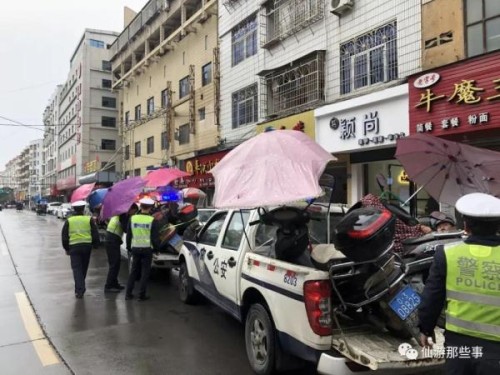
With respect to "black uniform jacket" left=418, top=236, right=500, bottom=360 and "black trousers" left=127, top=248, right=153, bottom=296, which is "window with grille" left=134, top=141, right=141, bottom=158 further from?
"black uniform jacket" left=418, top=236, right=500, bottom=360

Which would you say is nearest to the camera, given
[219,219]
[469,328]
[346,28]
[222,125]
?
[469,328]

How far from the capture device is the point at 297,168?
4297 mm

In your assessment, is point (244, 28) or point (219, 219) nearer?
point (219, 219)

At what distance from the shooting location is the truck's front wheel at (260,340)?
14.3 ft

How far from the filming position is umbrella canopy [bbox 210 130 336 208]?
409 centimetres

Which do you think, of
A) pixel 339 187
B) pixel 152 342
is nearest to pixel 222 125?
pixel 339 187

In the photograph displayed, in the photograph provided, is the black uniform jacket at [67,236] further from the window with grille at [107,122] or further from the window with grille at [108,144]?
the window with grille at [107,122]

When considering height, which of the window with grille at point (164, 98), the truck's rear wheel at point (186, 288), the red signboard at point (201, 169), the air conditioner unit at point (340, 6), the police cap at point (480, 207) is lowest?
the truck's rear wheel at point (186, 288)

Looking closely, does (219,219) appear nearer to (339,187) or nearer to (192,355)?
(192,355)

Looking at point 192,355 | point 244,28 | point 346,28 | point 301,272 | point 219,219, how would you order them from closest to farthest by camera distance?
point 301,272
point 192,355
point 219,219
point 346,28
point 244,28

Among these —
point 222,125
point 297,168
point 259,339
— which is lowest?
point 259,339

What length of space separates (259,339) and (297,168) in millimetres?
1702

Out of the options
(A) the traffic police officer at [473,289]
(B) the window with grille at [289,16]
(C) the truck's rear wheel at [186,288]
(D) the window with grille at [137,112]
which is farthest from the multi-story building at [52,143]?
(A) the traffic police officer at [473,289]

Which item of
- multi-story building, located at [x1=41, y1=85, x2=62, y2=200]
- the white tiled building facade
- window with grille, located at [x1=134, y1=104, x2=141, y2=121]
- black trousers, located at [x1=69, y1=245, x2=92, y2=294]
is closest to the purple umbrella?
black trousers, located at [x1=69, y1=245, x2=92, y2=294]
